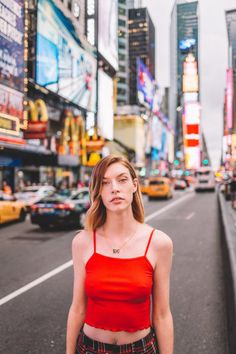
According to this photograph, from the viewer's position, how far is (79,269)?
2141 mm

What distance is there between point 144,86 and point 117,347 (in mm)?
102889

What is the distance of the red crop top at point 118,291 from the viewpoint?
6.57 ft

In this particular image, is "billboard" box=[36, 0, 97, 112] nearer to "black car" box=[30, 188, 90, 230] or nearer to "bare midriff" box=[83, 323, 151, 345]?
"black car" box=[30, 188, 90, 230]

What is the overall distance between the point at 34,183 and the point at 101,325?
38987mm

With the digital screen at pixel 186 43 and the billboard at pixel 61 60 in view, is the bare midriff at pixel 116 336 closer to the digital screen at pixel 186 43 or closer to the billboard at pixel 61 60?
the digital screen at pixel 186 43

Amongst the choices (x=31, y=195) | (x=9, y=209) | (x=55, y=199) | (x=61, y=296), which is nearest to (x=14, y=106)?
(x=31, y=195)

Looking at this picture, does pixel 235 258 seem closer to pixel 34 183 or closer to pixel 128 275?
pixel 128 275

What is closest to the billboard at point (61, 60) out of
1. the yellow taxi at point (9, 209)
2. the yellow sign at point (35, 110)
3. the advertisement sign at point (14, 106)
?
the yellow sign at point (35, 110)

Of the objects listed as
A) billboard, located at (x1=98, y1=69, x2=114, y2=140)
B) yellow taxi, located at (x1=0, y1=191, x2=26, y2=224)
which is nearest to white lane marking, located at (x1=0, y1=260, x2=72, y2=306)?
billboard, located at (x1=98, y1=69, x2=114, y2=140)

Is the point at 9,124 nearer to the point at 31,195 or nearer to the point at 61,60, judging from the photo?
the point at 31,195

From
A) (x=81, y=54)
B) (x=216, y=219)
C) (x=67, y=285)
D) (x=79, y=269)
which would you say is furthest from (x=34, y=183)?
(x=79, y=269)

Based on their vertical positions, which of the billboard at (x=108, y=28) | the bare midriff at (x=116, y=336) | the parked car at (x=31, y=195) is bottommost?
the parked car at (x=31, y=195)

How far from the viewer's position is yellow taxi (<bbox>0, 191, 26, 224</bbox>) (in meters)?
15.7

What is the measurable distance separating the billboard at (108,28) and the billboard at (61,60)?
23015 millimetres
